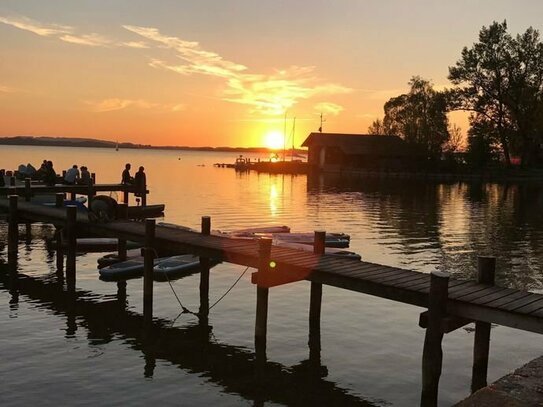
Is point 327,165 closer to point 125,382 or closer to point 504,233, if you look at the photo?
point 504,233

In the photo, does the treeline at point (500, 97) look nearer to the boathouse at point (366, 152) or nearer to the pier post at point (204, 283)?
the boathouse at point (366, 152)

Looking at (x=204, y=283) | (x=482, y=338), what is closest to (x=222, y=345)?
(x=204, y=283)

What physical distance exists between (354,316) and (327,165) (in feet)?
293

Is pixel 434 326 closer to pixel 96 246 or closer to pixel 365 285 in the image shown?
pixel 365 285

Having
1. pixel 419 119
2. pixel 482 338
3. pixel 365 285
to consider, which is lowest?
pixel 482 338

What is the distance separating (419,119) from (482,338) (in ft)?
350

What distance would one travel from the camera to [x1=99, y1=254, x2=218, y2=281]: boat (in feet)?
67.6

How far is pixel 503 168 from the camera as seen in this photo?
97750mm

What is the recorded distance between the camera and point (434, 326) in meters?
10.7

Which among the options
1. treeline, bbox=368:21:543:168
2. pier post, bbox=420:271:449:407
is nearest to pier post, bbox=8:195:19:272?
pier post, bbox=420:271:449:407

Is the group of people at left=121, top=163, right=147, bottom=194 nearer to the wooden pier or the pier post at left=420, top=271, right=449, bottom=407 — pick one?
the wooden pier

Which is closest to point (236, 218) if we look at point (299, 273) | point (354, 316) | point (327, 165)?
point (354, 316)

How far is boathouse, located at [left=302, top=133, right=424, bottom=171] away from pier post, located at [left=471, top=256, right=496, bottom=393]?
8939 cm

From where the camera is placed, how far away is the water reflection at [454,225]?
85.3ft
